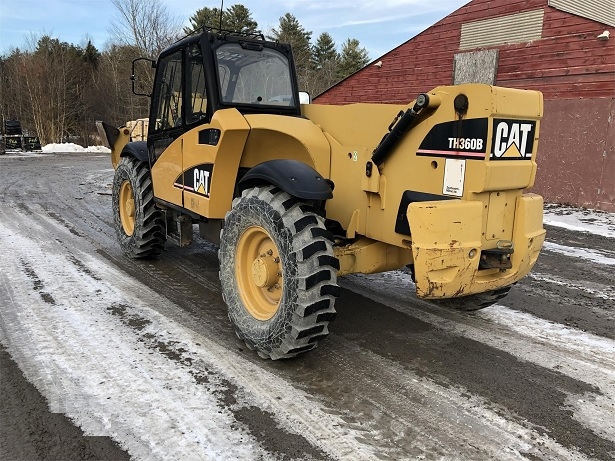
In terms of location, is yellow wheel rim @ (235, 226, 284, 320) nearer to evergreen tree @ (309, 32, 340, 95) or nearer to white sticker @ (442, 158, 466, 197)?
white sticker @ (442, 158, 466, 197)

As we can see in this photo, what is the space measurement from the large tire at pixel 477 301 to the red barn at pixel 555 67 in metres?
8.26

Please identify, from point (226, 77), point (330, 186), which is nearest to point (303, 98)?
point (226, 77)

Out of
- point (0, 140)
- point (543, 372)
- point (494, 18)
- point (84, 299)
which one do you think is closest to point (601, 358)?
point (543, 372)

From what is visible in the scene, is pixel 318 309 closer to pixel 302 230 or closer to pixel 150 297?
pixel 302 230

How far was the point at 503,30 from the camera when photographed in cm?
1333

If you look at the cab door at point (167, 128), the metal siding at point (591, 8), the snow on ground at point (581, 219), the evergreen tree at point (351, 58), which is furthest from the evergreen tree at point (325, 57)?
the cab door at point (167, 128)

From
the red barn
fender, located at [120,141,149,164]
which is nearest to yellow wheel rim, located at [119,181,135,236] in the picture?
fender, located at [120,141,149,164]

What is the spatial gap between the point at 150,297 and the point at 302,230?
7.31 feet

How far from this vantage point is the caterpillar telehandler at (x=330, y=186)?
3.12m

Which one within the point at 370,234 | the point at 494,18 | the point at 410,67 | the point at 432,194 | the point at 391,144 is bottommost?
the point at 370,234

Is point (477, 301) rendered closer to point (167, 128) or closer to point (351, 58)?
point (167, 128)

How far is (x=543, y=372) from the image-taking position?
361 centimetres

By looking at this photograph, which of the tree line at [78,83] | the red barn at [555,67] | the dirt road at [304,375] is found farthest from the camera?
the tree line at [78,83]

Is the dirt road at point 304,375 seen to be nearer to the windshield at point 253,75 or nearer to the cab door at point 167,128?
the cab door at point 167,128
